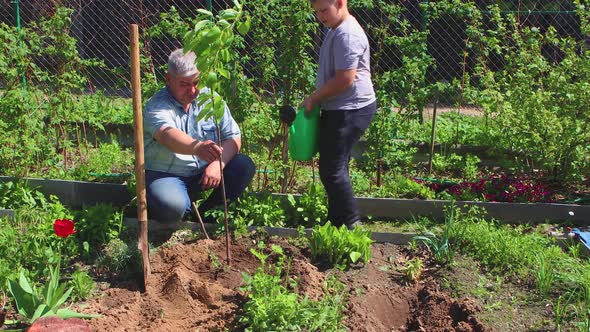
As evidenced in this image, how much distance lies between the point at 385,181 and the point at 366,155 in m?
0.28

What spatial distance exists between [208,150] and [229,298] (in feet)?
3.00

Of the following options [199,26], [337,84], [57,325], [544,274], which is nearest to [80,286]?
[57,325]

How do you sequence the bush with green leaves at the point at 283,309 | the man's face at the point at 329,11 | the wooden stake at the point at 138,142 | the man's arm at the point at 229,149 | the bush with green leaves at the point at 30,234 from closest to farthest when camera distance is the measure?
1. the bush with green leaves at the point at 283,309
2. the wooden stake at the point at 138,142
3. the bush with green leaves at the point at 30,234
4. the man's face at the point at 329,11
5. the man's arm at the point at 229,149

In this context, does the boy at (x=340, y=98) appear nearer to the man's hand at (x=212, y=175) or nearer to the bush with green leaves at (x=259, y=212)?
the bush with green leaves at (x=259, y=212)

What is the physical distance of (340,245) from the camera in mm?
4090

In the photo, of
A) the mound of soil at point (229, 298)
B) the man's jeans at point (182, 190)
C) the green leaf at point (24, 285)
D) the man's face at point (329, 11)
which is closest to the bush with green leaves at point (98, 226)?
the man's jeans at point (182, 190)

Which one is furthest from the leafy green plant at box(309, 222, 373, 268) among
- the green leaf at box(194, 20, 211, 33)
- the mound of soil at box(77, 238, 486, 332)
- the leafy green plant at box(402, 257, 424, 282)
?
the green leaf at box(194, 20, 211, 33)

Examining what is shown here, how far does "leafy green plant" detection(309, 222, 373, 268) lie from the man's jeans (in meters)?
0.77

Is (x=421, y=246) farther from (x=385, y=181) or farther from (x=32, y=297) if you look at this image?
(x=32, y=297)

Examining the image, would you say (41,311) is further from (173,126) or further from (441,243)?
(441,243)

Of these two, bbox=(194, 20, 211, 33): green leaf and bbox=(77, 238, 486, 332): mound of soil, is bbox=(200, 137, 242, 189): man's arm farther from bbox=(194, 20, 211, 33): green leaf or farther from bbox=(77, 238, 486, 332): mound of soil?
bbox=(194, 20, 211, 33): green leaf

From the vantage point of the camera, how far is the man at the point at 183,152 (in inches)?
166

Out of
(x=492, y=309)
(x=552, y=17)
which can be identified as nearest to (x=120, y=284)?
(x=492, y=309)

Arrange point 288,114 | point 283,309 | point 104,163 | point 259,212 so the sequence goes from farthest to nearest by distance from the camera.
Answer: point 104,163 → point 259,212 → point 288,114 → point 283,309
